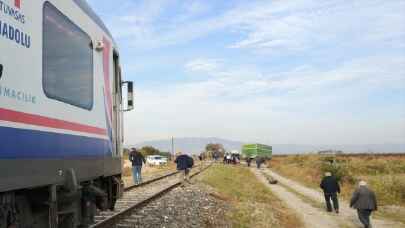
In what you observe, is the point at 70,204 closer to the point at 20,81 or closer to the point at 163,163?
the point at 20,81

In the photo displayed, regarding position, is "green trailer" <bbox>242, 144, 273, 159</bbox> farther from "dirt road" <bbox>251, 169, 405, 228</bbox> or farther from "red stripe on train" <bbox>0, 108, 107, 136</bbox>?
"red stripe on train" <bbox>0, 108, 107, 136</bbox>

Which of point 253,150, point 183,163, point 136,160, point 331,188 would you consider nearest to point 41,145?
point 331,188

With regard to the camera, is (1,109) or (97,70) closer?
(1,109)

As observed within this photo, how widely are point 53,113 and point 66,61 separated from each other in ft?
2.92

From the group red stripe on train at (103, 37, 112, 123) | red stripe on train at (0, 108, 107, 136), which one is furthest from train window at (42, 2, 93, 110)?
red stripe on train at (103, 37, 112, 123)

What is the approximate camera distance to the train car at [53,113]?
5.50m

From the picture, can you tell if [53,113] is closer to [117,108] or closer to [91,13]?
[91,13]

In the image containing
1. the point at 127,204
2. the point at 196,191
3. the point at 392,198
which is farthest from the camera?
the point at 392,198

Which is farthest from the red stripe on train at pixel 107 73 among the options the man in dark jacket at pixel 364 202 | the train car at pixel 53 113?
the man in dark jacket at pixel 364 202

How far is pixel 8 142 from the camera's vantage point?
5328 millimetres

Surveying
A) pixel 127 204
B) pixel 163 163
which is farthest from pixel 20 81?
pixel 163 163

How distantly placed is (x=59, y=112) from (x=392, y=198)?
22427 mm

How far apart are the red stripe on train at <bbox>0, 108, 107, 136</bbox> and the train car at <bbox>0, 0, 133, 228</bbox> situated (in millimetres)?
10

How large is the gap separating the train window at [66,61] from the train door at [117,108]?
78.3 inches
